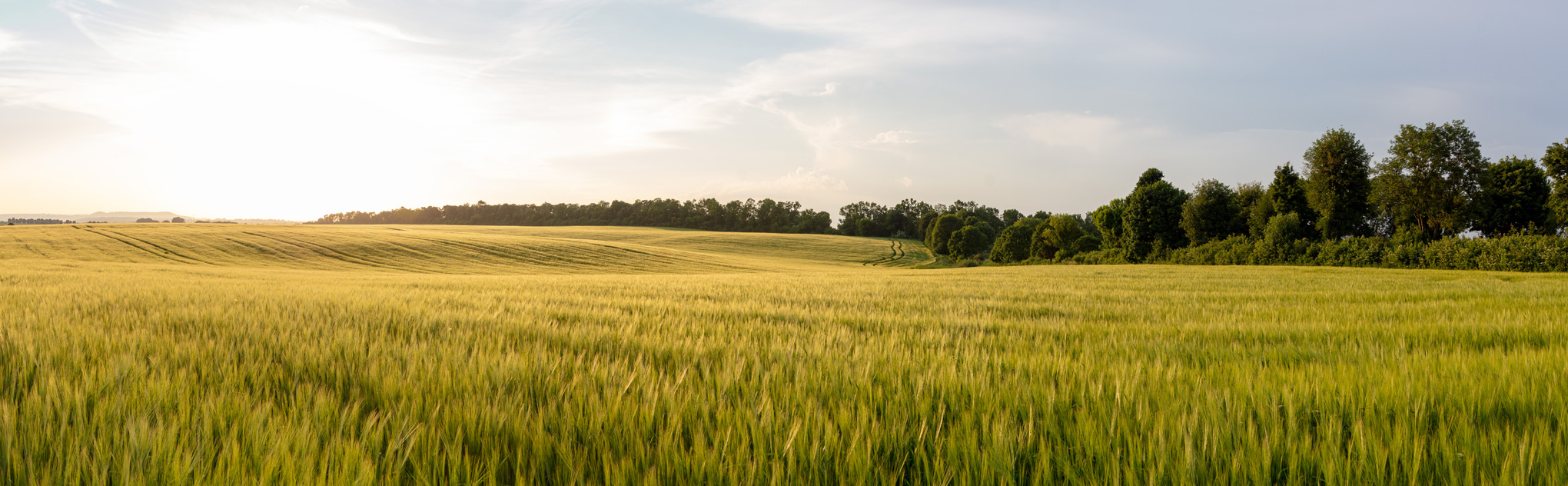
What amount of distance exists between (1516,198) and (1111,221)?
2481 centimetres

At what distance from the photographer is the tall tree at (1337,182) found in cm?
3981

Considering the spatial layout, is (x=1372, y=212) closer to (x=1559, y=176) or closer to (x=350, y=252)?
(x=1559, y=176)

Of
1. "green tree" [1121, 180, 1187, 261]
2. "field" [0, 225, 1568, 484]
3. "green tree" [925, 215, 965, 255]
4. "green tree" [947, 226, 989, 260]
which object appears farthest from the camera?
"green tree" [925, 215, 965, 255]

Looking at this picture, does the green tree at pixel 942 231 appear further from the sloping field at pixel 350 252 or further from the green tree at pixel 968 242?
the sloping field at pixel 350 252

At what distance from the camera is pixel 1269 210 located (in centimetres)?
4506

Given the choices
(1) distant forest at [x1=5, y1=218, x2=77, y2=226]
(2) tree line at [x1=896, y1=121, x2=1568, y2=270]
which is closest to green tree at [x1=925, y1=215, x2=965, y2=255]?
(2) tree line at [x1=896, y1=121, x2=1568, y2=270]

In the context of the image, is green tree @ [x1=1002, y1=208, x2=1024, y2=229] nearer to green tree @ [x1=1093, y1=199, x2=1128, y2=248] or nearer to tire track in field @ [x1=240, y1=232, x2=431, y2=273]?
green tree @ [x1=1093, y1=199, x2=1128, y2=248]

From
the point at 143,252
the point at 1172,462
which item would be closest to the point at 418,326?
Result: the point at 1172,462

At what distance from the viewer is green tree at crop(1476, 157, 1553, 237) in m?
39.5

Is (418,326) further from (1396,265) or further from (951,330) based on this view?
(1396,265)

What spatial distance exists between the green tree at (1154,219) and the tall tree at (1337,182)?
8387mm

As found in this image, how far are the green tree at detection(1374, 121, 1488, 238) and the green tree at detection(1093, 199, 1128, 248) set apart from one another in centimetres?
1844

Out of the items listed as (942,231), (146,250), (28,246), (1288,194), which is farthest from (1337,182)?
(28,246)

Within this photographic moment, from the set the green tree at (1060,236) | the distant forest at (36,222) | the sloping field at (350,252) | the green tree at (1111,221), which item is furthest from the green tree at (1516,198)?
the distant forest at (36,222)
